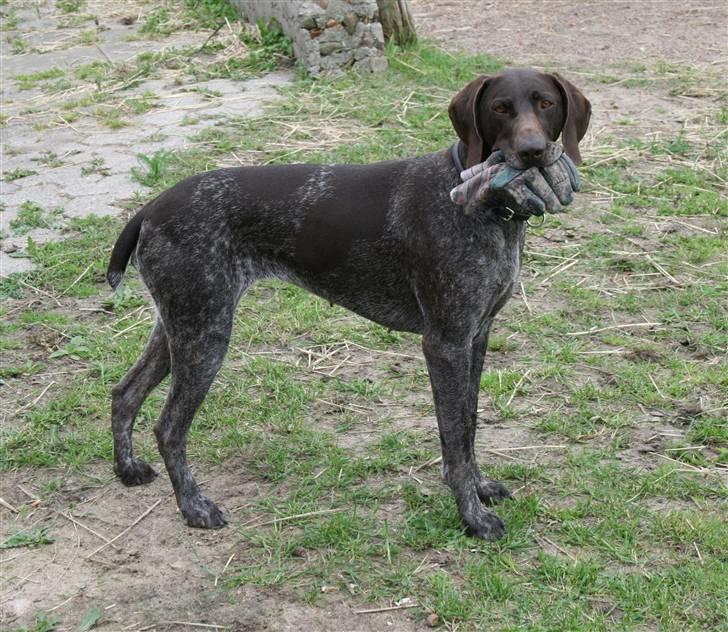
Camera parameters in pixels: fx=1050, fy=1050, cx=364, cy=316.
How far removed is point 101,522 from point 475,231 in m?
2.02

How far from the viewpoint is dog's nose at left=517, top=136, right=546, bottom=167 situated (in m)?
3.87

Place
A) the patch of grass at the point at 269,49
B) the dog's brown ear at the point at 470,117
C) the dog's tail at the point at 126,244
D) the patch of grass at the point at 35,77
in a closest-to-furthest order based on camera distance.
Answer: the dog's brown ear at the point at 470,117 < the dog's tail at the point at 126,244 < the patch of grass at the point at 269,49 < the patch of grass at the point at 35,77

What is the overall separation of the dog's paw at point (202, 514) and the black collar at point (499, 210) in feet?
5.63

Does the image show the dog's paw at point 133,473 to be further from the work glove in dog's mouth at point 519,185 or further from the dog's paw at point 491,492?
the work glove in dog's mouth at point 519,185

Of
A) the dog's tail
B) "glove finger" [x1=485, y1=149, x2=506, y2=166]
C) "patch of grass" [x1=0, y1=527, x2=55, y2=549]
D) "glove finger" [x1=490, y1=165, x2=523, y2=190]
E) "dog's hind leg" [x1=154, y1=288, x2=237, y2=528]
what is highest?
"glove finger" [x1=485, y1=149, x2=506, y2=166]

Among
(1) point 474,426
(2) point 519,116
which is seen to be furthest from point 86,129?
(2) point 519,116

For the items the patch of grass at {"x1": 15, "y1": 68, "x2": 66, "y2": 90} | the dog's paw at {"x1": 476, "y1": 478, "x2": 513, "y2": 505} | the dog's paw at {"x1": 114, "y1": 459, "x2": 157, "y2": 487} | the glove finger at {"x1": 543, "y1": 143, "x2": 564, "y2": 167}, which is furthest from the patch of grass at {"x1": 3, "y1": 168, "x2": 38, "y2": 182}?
the glove finger at {"x1": 543, "y1": 143, "x2": 564, "y2": 167}

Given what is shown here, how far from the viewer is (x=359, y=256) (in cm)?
443

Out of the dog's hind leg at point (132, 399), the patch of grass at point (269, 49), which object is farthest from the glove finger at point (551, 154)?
the patch of grass at point (269, 49)

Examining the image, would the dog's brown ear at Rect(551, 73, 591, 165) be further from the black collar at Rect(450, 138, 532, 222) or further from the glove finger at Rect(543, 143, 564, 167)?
the black collar at Rect(450, 138, 532, 222)

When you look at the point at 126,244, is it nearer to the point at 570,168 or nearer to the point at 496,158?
the point at 496,158

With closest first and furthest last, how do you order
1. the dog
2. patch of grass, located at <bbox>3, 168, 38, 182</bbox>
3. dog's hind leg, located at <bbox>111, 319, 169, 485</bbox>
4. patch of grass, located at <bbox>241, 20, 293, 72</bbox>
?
1. the dog
2. dog's hind leg, located at <bbox>111, 319, 169, 485</bbox>
3. patch of grass, located at <bbox>3, 168, 38, 182</bbox>
4. patch of grass, located at <bbox>241, 20, 293, 72</bbox>

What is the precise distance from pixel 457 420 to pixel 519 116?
125 centimetres

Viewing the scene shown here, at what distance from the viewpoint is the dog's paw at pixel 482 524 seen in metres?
4.29
